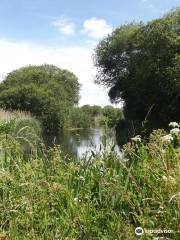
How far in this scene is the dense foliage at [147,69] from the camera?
38.0m

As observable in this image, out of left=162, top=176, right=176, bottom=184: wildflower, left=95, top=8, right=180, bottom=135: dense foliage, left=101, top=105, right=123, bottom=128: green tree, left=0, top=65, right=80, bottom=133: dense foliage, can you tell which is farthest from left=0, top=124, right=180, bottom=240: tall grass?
left=0, top=65, right=80, bottom=133: dense foliage

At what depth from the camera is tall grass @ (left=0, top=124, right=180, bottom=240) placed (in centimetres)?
318

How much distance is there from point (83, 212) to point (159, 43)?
37906 mm

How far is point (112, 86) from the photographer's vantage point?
5294cm

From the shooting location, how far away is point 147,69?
3984 centimetres

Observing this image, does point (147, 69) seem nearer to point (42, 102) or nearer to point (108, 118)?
point (42, 102)

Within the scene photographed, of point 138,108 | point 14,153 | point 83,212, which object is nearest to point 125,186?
point 83,212

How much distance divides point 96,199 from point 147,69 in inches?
1451

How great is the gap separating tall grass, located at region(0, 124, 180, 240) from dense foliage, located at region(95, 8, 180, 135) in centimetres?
2986

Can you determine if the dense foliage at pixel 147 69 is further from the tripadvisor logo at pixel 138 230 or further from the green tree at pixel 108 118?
the tripadvisor logo at pixel 138 230

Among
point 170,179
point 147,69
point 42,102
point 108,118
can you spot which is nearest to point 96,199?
point 170,179

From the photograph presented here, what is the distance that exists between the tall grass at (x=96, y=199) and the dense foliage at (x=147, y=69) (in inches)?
1176

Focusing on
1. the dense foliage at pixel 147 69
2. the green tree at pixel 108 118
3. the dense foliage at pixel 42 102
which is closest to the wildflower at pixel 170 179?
the green tree at pixel 108 118

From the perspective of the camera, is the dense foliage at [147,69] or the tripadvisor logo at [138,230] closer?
the tripadvisor logo at [138,230]
